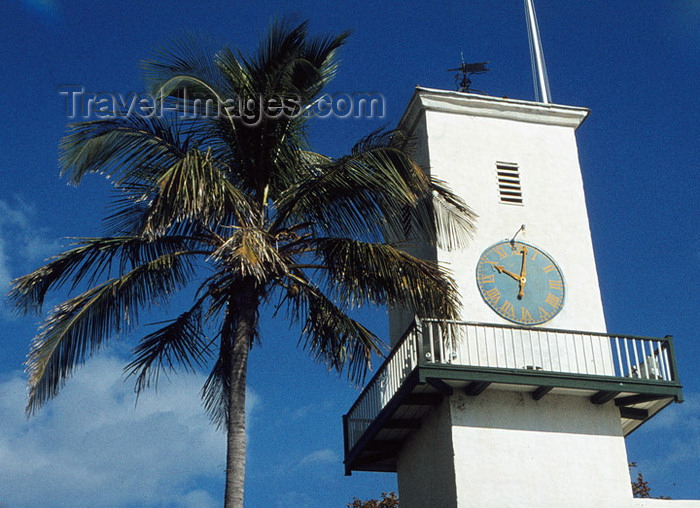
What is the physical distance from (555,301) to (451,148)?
4.01m

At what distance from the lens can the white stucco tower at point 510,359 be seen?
1841 cm

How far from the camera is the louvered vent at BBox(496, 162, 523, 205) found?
2172cm

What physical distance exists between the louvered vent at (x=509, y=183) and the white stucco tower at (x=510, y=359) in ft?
0.09

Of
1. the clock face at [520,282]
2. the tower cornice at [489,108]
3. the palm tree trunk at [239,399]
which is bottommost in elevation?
the palm tree trunk at [239,399]

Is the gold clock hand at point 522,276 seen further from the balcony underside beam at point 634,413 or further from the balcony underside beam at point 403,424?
the balcony underside beam at point 403,424

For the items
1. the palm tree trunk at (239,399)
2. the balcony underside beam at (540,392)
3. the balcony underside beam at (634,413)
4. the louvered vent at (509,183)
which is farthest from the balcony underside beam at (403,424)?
the louvered vent at (509,183)

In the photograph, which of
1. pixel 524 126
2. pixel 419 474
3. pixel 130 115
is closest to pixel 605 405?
pixel 419 474

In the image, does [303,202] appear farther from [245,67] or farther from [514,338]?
[514,338]

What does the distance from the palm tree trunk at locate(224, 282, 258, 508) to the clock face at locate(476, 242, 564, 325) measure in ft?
19.4

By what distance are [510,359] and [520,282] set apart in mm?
2023

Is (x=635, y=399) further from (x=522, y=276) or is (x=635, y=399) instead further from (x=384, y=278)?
(x=384, y=278)

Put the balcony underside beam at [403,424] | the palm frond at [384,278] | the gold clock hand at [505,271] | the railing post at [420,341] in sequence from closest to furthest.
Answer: the palm frond at [384,278] → the railing post at [420,341] → the balcony underside beam at [403,424] → the gold clock hand at [505,271]

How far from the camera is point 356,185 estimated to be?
51.8ft

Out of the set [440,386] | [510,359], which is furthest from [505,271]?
[440,386]
